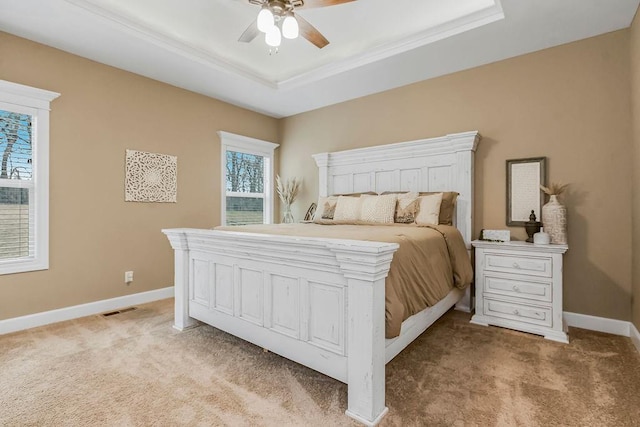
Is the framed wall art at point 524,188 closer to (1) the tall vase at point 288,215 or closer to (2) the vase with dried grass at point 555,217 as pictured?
(2) the vase with dried grass at point 555,217

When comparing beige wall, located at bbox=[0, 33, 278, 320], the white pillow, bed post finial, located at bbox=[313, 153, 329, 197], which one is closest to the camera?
beige wall, located at bbox=[0, 33, 278, 320]

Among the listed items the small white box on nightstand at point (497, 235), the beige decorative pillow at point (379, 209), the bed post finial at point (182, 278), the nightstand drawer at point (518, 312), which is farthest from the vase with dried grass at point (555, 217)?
the bed post finial at point (182, 278)

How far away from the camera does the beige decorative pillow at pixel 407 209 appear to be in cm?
317

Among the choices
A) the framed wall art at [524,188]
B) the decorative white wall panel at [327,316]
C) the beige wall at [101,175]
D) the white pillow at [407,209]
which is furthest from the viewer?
the white pillow at [407,209]

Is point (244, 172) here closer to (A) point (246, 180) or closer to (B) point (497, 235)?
(A) point (246, 180)

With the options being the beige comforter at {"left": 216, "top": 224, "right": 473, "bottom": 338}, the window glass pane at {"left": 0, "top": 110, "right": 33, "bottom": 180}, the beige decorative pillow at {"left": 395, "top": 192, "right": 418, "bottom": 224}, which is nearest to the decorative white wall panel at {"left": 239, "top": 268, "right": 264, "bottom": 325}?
the beige comforter at {"left": 216, "top": 224, "right": 473, "bottom": 338}

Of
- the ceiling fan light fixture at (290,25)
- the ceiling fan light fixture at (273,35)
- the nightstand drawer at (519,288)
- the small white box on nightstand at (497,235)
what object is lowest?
the nightstand drawer at (519,288)

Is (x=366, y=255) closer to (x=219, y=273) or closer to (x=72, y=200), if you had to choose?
(x=219, y=273)

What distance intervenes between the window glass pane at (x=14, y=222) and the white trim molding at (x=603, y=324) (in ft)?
16.2

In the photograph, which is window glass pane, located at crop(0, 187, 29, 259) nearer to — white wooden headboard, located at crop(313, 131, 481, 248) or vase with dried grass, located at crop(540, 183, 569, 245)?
white wooden headboard, located at crop(313, 131, 481, 248)

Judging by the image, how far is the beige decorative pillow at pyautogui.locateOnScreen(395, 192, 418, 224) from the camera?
3167 millimetres

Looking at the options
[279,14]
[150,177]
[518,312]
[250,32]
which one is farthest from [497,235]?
[150,177]

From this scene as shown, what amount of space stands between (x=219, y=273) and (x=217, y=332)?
590 millimetres

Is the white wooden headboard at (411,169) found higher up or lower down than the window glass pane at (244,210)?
higher up
